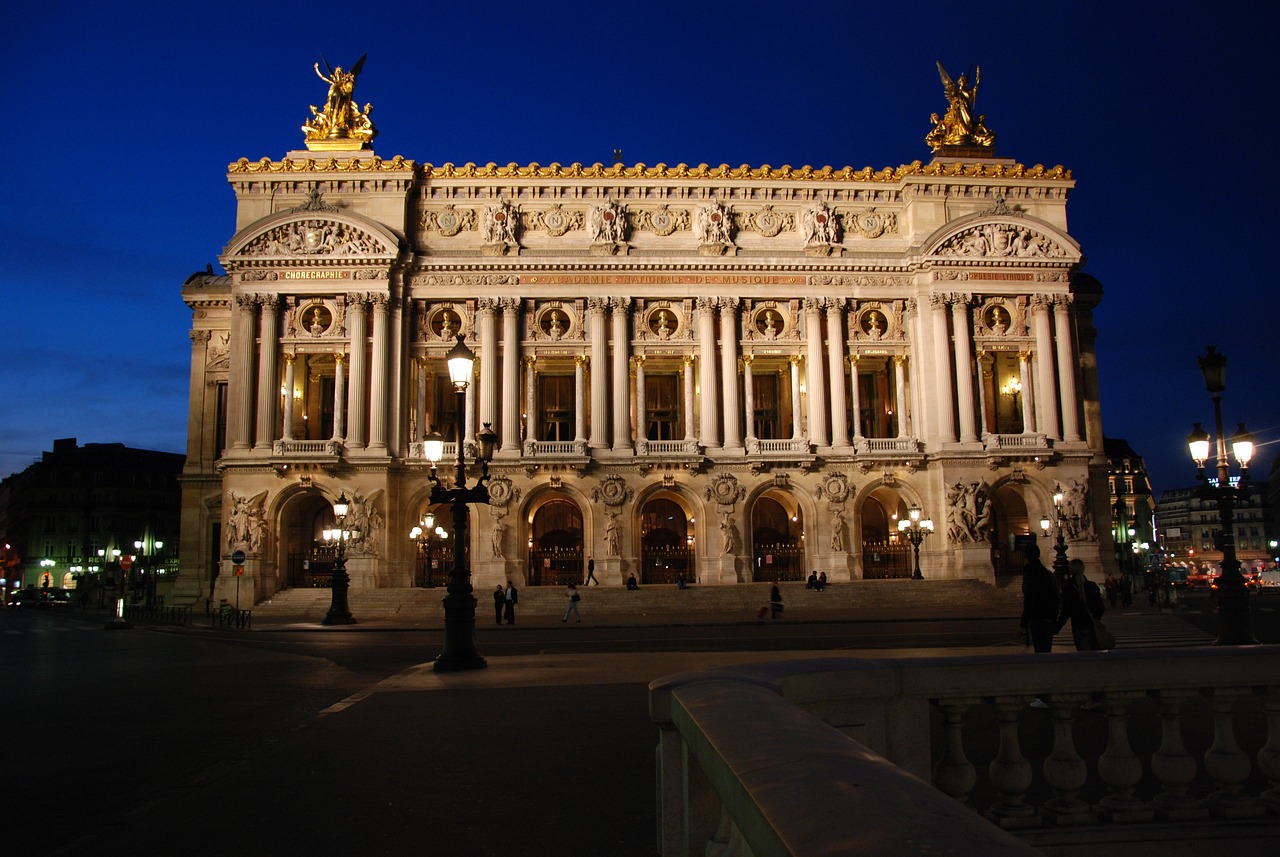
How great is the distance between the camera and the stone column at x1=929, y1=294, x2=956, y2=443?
49500 mm

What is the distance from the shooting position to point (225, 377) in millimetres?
55844

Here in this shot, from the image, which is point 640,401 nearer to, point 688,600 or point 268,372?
point 688,600

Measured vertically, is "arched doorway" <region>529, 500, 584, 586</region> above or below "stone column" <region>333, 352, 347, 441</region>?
below

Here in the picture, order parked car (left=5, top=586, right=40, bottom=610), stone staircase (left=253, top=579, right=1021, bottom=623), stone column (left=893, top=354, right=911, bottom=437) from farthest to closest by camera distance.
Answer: parked car (left=5, top=586, right=40, bottom=610)
stone column (left=893, top=354, right=911, bottom=437)
stone staircase (left=253, top=579, right=1021, bottom=623)

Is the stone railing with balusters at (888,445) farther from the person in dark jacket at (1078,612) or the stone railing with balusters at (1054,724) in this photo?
the stone railing with balusters at (1054,724)

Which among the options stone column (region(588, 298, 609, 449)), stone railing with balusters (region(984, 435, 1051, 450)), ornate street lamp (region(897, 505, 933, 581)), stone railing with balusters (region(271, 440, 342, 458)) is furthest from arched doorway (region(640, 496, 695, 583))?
stone railing with balusters (region(984, 435, 1051, 450))

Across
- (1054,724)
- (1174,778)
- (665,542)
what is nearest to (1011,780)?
(1054,724)

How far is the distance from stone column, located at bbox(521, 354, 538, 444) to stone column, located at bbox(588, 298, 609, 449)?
2.83 metres

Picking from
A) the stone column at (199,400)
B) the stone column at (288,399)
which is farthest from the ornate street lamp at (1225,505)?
the stone column at (199,400)

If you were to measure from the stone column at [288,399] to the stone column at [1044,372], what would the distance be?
35.9 metres

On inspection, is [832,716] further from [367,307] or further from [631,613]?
[367,307]

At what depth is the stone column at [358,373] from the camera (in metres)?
48.4

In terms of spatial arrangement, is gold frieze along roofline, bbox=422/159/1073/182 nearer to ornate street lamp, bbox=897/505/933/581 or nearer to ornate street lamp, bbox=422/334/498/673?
ornate street lamp, bbox=897/505/933/581

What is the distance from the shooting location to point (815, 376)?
50.5 m
